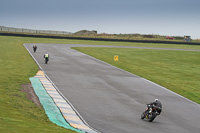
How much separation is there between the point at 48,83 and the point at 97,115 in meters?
9.77

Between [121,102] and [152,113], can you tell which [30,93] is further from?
[152,113]

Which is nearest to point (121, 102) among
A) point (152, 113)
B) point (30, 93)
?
point (152, 113)

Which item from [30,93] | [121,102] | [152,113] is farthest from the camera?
[30,93]

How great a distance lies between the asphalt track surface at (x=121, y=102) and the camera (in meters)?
16.7

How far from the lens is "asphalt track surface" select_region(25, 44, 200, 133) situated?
16734mm

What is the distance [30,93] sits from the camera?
2303 cm

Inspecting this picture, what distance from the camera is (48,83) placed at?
27031 mm

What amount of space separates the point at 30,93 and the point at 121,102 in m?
6.08

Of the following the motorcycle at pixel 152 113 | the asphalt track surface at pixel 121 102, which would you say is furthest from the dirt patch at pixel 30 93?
the motorcycle at pixel 152 113

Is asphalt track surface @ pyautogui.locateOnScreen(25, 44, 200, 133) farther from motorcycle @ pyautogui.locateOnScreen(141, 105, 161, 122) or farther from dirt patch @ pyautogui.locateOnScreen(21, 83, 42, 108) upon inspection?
dirt patch @ pyautogui.locateOnScreen(21, 83, 42, 108)

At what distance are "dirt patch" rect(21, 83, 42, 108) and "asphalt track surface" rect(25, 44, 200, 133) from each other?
1965 millimetres

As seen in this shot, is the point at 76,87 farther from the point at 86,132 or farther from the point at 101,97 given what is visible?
the point at 86,132

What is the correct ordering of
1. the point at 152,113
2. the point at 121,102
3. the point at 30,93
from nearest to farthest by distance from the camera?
the point at 152,113, the point at 121,102, the point at 30,93

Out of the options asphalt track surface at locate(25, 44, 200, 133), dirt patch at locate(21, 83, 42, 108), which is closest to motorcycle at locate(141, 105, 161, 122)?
asphalt track surface at locate(25, 44, 200, 133)
